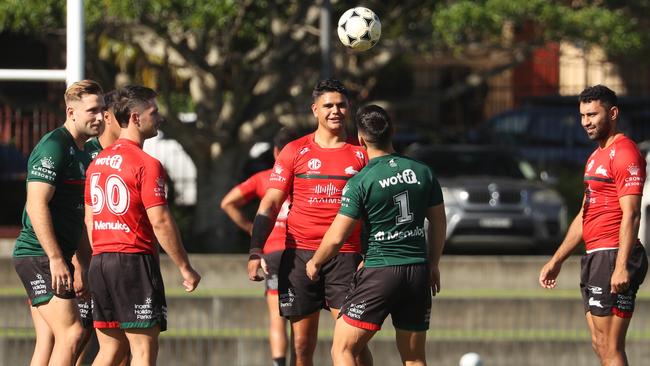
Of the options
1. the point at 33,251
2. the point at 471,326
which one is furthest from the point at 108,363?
the point at 471,326

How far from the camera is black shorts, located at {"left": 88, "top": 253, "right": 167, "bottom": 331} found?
28.0ft

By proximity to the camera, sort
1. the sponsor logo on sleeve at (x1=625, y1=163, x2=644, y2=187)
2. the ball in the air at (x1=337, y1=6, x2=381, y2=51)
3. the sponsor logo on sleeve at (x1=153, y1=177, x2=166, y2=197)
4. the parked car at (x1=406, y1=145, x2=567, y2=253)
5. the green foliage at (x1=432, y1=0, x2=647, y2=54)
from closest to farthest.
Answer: the sponsor logo on sleeve at (x1=153, y1=177, x2=166, y2=197), the sponsor logo on sleeve at (x1=625, y1=163, x2=644, y2=187), the ball in the air at (x1=337, y1=6, x2=381, y2=51), the green foliage at (x1=432, y1=0, x2=647, y2=54), the parked car at (x1=406, y1=145, x2=567, y2=253)

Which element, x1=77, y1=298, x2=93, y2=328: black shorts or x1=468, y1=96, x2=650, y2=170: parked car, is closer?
x1=77, y1=298, x2=93, y2=328: black shorts

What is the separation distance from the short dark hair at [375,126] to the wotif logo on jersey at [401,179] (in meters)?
0.22

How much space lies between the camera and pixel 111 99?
9141 millimetres

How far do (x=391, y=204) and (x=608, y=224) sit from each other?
5.22 feet

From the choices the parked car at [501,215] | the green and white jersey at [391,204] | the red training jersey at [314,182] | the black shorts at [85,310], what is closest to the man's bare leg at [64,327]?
the black shorts at [85,310]

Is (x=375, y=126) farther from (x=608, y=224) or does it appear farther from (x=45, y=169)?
(x=45, y=169)

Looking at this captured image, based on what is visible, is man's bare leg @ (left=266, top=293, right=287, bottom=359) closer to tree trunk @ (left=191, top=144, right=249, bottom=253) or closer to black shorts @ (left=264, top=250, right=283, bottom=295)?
black shorts @ (left=264, top=250, right=283, bottom=295)

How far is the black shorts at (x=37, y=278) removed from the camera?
360 inches

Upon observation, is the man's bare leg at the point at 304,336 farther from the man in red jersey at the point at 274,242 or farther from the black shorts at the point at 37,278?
the black shorts at the point at 37,278

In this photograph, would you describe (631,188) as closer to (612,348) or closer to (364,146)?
(612,348)

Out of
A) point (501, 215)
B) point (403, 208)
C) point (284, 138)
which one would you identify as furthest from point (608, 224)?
point (501, 215)

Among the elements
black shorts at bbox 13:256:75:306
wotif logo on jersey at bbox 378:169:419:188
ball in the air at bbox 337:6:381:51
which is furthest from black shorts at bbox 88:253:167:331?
ball in the air at bbox 337:6:381:51
